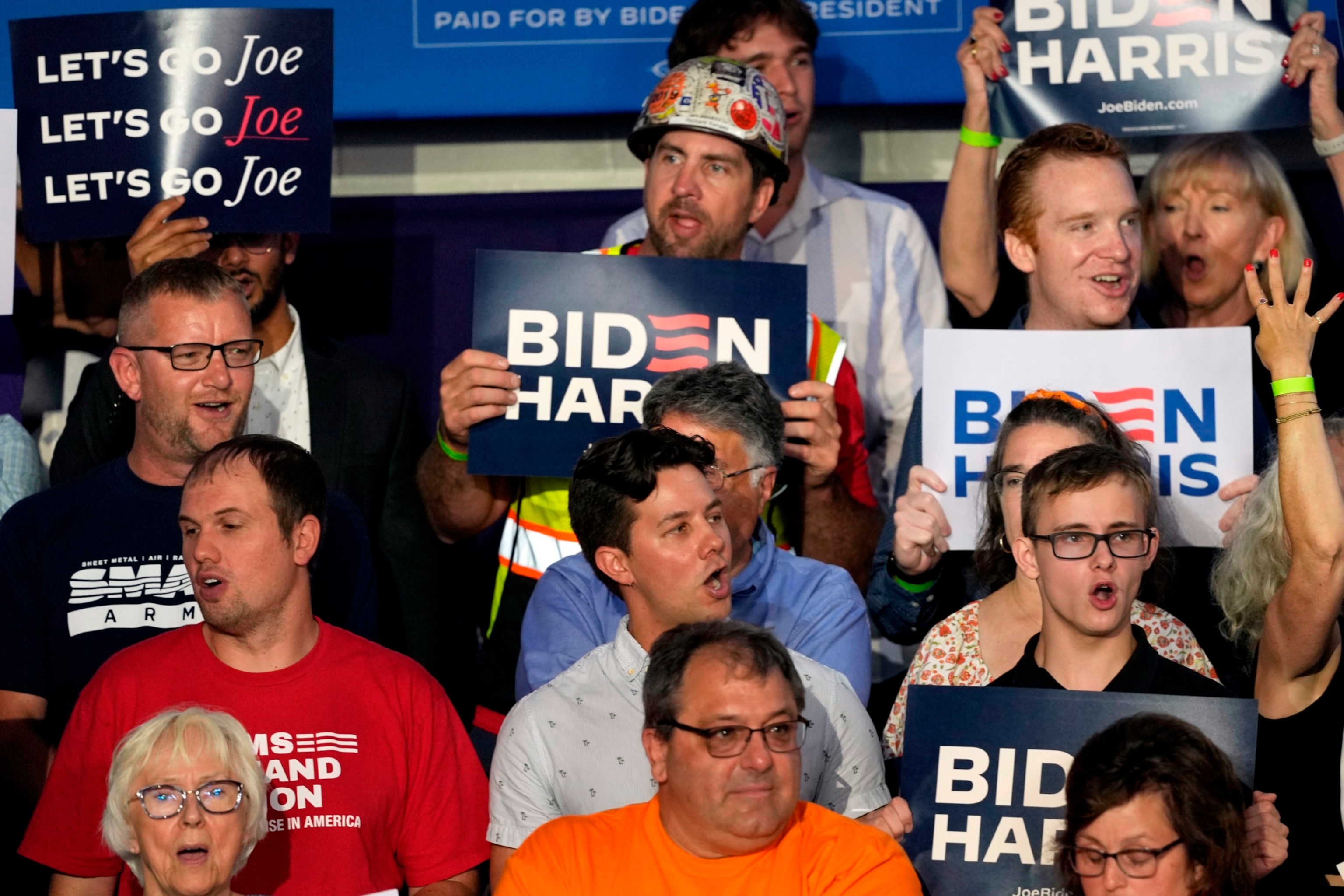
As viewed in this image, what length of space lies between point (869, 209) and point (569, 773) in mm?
2572

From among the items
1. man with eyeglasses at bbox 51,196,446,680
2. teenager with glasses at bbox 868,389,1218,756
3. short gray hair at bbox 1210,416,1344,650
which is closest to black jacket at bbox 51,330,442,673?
man with eyeglasses at bbox 51,196,446,680

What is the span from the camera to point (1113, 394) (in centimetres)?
432

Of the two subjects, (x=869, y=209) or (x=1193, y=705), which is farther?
(x=869, y=209)

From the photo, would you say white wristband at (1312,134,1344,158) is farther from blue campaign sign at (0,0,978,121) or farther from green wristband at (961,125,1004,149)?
blue campaign sign at (0,0,978,121)

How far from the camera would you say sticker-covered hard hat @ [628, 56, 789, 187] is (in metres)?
4.57

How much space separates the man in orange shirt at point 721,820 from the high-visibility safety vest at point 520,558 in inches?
48.7

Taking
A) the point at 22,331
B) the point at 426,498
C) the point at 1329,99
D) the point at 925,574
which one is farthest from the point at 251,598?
the point at 1329,99

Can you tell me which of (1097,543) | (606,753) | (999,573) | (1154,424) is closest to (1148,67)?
(1154,424)

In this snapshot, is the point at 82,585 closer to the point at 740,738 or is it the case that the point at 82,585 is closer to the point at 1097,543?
the point at 740,738

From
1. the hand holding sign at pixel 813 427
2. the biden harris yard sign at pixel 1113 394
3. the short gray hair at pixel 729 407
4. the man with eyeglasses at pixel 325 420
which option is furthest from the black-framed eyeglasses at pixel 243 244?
the biden harris yard sign at pixel 1113 394

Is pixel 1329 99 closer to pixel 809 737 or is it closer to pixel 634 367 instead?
pixel 634 367

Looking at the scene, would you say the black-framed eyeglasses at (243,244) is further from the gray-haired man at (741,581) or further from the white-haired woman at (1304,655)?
the white-haired woman at (1304,655)

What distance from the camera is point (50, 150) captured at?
4781 millimetres

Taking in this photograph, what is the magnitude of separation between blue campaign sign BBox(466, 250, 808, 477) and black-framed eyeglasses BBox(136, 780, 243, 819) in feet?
4.09
